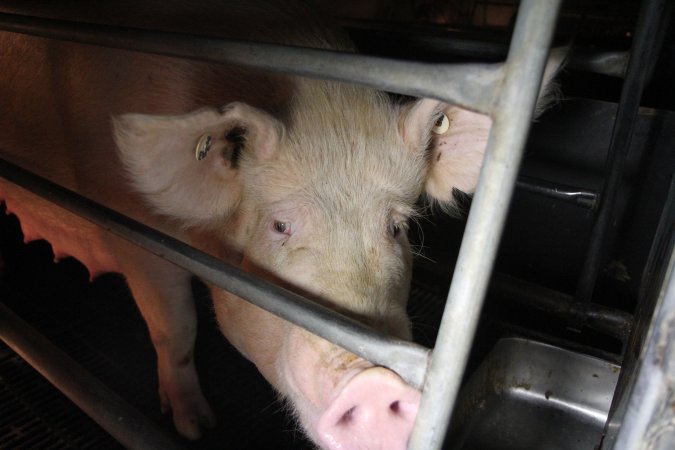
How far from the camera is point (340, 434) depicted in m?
1.11

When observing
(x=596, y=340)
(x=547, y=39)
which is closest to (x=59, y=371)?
(x=547, y=39)

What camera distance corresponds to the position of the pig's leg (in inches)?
89.6

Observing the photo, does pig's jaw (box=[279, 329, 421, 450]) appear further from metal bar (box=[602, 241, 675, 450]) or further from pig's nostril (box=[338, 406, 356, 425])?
metal bar (box=[602, 241, 675, 450])

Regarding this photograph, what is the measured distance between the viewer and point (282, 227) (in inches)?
59.0

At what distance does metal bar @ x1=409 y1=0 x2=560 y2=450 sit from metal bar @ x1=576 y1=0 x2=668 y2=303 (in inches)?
47.0

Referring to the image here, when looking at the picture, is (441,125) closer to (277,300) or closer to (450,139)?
(450,139)

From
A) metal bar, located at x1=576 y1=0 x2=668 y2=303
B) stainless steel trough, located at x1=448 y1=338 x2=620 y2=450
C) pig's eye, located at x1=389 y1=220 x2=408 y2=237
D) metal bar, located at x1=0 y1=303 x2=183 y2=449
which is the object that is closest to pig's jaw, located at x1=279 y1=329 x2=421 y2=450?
pig's eye, located at x1=389 y1=220 x2=408 y2=237

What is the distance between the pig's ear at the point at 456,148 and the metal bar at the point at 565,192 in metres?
0.27

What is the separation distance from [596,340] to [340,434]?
90.6 inches

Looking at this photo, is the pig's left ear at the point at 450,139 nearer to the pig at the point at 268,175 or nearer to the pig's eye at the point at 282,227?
the pig at the point at 268,175

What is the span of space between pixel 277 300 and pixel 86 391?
120 cm

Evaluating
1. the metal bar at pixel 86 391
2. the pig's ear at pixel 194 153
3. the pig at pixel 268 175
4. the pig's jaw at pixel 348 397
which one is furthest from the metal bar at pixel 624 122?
the metal bar at pixel 86 391

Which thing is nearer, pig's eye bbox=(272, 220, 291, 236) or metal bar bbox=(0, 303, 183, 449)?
pig's eye bbox=(272, 220, 291, 236)

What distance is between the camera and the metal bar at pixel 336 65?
0.65 metres
